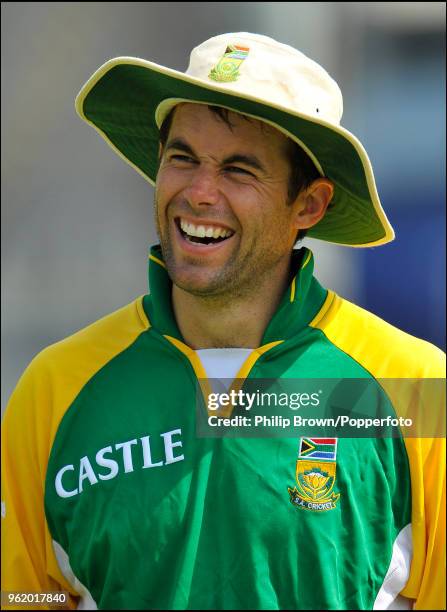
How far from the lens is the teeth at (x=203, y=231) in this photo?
7.86 ft

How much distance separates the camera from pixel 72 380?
2533mm

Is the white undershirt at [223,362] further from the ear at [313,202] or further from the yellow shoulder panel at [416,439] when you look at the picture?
the ear at [313,202]

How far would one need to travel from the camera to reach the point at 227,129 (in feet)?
7.98

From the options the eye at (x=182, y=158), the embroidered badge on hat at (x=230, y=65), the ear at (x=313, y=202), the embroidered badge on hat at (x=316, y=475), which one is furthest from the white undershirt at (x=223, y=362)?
the embroidered badge on hat at (x=230, y=65)

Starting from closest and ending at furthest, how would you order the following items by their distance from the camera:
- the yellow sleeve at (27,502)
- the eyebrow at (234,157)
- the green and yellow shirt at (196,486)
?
the green and yellow shirt at (196,486) → the eyebrow at (234,157) → the yellow sleeve at (27,502)

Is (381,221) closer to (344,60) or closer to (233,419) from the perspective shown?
(233,419)

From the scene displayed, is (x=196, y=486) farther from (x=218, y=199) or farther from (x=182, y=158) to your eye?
(x=182, y=158)

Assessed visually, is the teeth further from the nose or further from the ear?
the ear

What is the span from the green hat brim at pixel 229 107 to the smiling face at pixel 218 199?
0.06 m

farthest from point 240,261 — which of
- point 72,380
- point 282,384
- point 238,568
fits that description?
point 238,568

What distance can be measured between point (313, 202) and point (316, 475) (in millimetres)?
749

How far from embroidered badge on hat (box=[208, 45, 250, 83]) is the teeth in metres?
0.35

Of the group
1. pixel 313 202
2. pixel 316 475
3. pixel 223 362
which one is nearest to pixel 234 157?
pixel 313 202

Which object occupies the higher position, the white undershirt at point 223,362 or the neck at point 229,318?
the neck at point 229,318
